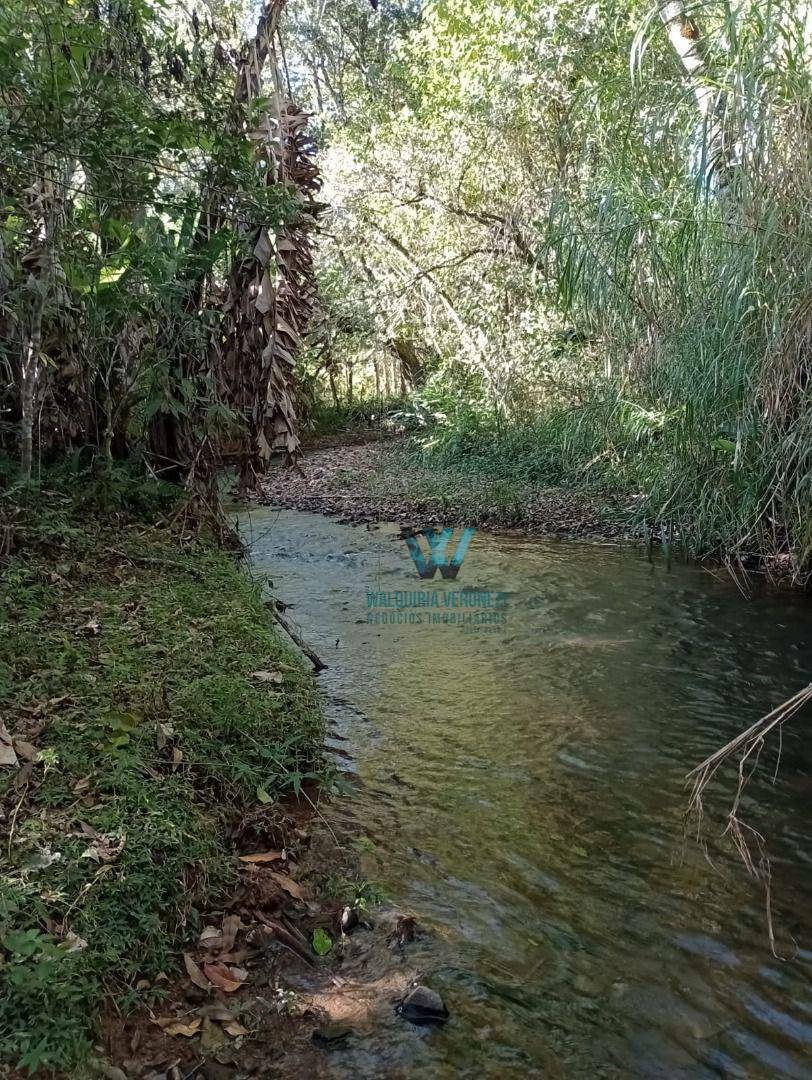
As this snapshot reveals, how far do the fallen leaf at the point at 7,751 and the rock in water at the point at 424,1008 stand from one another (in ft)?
5.00

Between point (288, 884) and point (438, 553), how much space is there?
19.1ft

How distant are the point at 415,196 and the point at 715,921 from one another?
1194 centimetres

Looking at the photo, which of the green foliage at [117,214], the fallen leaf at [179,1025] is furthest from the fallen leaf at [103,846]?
the green foliage at [117,214]

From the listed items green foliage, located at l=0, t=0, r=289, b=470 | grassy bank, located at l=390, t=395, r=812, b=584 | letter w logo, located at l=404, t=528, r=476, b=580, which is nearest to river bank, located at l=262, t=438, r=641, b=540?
grassy bank, located at l=390, t=395, r=812, b=584

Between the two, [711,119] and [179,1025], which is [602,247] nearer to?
[711,119]

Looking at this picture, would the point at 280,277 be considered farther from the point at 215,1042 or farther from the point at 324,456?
the point at 324,456

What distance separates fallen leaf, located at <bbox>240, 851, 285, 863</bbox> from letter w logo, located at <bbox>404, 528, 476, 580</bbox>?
4.71 meters

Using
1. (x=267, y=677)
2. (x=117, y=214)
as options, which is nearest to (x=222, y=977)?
(x=267, y=677)

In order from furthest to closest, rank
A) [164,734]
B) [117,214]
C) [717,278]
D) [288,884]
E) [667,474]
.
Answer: [667,474], [717,278], [117,214], [164,734], [288,884]

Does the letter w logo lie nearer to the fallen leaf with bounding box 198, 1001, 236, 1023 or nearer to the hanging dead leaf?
the hanging dead leaf

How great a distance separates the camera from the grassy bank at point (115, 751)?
7.41 ft

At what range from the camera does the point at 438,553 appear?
28.4ft

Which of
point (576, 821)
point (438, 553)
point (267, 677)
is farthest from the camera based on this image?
point (438, 553)

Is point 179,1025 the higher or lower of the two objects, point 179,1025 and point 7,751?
the lower
